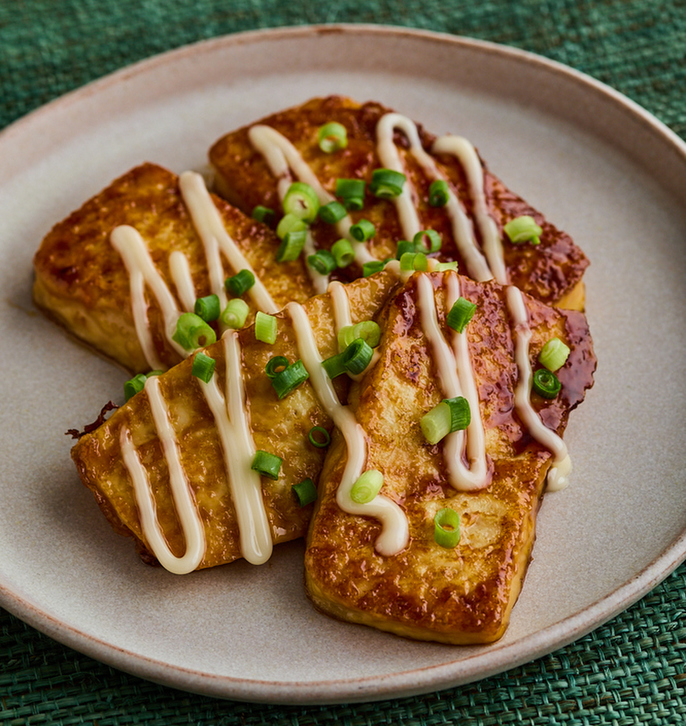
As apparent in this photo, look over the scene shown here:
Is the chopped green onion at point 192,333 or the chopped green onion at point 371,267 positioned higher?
the chopped green onion at point 371,267

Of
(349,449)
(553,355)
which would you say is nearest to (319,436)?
(349,449)

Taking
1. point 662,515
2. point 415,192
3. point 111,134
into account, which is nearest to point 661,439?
point 662,515

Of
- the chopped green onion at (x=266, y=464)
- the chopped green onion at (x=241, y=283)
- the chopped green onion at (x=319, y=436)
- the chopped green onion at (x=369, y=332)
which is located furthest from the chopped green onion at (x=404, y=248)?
the chopped green onion at (x=266, y=464)

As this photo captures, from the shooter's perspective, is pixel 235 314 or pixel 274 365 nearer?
pixel 274 365

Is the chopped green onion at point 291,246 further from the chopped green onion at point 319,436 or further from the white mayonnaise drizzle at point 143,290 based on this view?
the chopped green onion at point 319,436

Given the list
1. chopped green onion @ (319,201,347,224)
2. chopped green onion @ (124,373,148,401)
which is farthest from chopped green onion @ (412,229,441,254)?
chopped green onion @ (124,373,148,401)

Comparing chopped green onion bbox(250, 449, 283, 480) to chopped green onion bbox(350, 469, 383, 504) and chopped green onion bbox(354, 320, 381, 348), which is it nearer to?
chopped green onion bbox(350, 469, 383, 504)

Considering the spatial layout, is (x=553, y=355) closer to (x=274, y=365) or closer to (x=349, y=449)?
(x=349, y=449)

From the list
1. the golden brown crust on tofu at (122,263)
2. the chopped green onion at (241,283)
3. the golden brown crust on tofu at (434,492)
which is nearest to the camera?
the golden brown crust on tofu at (434,492)
